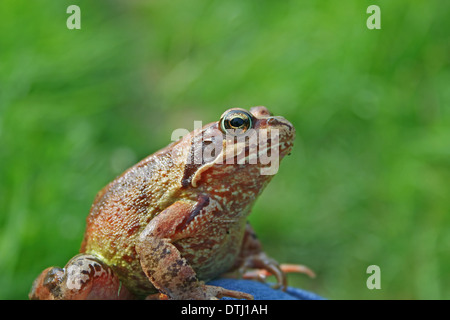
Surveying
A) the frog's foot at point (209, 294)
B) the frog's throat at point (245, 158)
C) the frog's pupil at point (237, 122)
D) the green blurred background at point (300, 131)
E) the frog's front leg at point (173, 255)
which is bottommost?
the frog's foot at point (209, 294)

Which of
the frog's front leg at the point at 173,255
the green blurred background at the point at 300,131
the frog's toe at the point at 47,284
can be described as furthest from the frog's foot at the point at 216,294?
the green blurred background at the point at 300,131

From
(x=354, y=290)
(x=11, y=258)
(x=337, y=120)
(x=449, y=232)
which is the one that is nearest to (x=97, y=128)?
(x=11, y=258)

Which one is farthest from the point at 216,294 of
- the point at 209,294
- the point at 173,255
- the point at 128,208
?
the point at 128,208

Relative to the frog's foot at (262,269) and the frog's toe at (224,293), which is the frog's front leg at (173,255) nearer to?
the frog's toe at (224,293)

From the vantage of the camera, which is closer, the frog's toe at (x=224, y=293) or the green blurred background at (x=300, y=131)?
the frog's toe at (x=224, y=293)

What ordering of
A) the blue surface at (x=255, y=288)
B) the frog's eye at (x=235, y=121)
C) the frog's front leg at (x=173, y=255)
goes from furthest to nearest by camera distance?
the blue surface at (x=255, y=288)
the frog's eye at (x=235, y=121)
the frog's front leg at (x=173, y=255)

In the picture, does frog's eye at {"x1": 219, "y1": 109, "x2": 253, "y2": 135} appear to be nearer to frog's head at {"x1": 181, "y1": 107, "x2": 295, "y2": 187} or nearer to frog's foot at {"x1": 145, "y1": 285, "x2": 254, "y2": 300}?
frog's head at {"x1": 181, "y1": 107, "x2": 295, "y2": 187}
